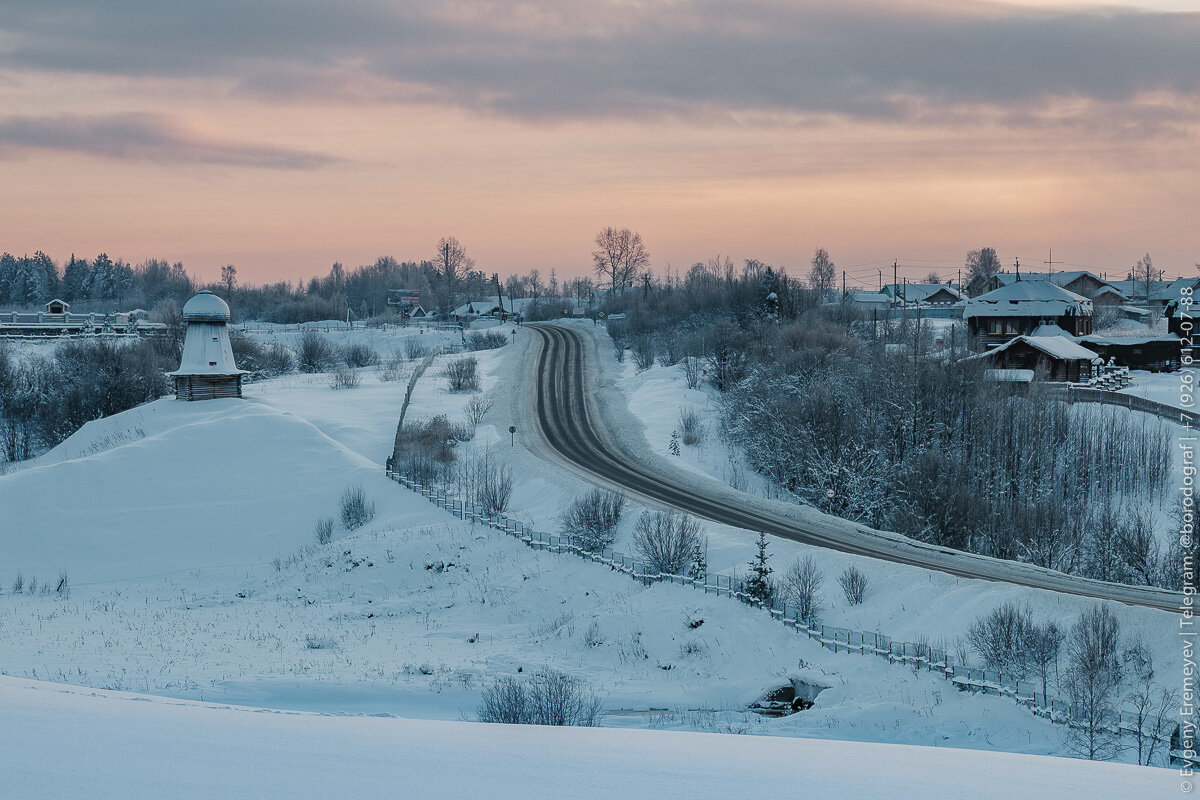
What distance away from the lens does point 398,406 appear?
205 ft

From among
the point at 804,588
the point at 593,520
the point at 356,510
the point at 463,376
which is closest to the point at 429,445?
the point at 356,510

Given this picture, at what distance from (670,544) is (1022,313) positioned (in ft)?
201

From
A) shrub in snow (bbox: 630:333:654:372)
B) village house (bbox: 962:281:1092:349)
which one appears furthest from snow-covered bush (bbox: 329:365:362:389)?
village house (bbox: 962:281:1092:349)

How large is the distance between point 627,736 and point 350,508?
30.3m

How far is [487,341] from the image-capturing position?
9631 cm

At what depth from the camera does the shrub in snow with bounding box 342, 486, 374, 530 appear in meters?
38.9

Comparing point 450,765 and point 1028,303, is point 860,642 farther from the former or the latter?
point 1028,303

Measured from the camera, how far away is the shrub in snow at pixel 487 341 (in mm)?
95125

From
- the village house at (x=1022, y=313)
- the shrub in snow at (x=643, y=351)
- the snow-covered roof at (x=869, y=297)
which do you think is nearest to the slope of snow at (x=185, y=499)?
the shrub in snow at (x=643, y=351)

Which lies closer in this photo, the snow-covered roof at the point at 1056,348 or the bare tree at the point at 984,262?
the snow-covered roof at the point at 1056,348

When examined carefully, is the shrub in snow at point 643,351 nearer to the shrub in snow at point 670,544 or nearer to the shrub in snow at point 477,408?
the shrub in snow at point 477,408

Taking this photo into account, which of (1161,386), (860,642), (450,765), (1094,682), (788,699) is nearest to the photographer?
(450,765)

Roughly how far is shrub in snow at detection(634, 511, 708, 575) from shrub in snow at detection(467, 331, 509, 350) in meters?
63.8

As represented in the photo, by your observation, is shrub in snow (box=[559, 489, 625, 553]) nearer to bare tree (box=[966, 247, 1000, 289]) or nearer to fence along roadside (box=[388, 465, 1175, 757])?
A: fence along roadside (box=[388, 465, 1175, 757])
